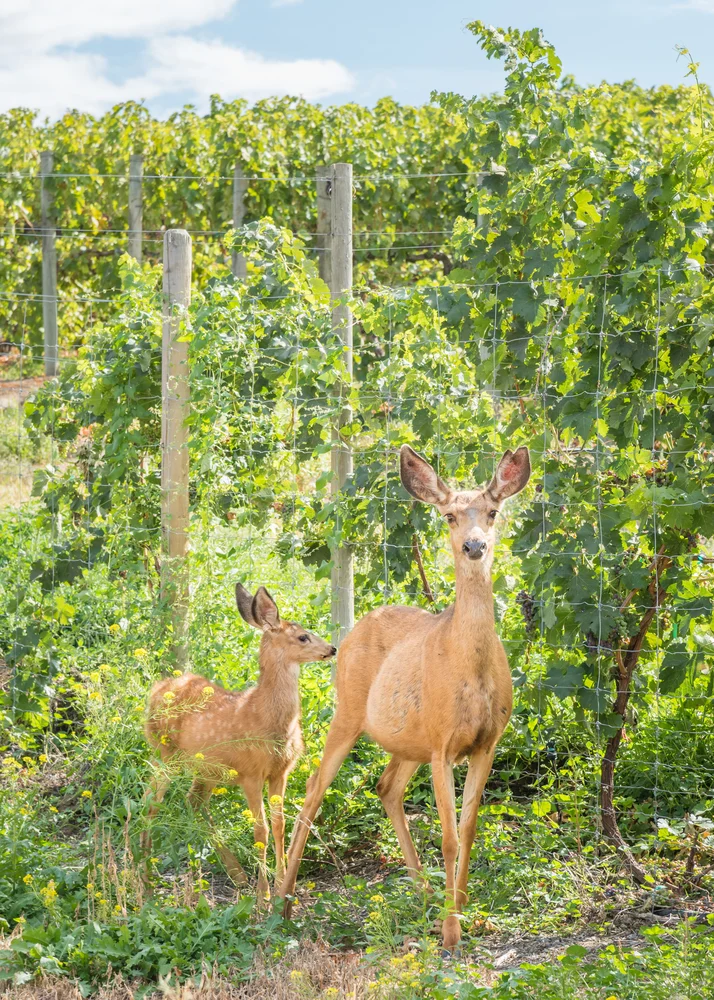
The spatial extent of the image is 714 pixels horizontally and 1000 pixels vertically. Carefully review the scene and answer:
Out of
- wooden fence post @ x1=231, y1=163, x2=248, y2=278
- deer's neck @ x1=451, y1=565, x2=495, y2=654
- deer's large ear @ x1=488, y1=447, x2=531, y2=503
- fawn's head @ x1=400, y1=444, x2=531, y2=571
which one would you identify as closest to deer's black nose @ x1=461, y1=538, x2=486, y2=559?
fawn's head @ x1=400, y1=444, x2=531, y2=571

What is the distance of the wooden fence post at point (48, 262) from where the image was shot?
53.7 feet

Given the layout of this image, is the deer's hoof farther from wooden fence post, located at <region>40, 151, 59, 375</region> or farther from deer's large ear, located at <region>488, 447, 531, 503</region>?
wooden fence post, located at <region>40, 151, 59, 375</region>

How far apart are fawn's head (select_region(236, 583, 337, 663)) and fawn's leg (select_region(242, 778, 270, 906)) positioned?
2.04ft

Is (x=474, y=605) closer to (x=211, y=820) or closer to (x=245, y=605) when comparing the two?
(x=245, y=605)

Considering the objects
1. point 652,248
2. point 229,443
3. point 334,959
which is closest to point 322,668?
point 229,443

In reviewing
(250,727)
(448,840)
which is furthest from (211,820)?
(448,840)

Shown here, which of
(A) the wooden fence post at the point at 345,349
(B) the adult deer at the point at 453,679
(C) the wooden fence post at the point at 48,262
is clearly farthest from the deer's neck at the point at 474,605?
(C) the wooden fence post at the point at 48,262

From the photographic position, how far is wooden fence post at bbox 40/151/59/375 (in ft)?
53.7

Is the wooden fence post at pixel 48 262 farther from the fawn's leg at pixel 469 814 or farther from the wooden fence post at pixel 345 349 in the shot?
the fawn's leg at pixel 469 814

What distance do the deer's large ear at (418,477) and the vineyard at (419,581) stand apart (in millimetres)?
955

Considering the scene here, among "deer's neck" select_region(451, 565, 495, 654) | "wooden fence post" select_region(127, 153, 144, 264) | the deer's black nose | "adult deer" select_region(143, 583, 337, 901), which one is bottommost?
"adult deer" select_region(143, 583, 337, 901)

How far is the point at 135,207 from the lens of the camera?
17.2m

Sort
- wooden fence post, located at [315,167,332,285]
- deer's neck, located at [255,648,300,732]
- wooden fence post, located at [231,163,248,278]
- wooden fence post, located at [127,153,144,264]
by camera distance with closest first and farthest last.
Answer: deer's neck, located at [255,648,300,732]
wooden fence post, located at [315,167,332,285]
wooden fence post, located at [231,163,248,278]
wooden fence post, located at [127,153,144,264]

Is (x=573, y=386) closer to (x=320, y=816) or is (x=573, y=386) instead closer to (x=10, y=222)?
(x=320, y=816)
